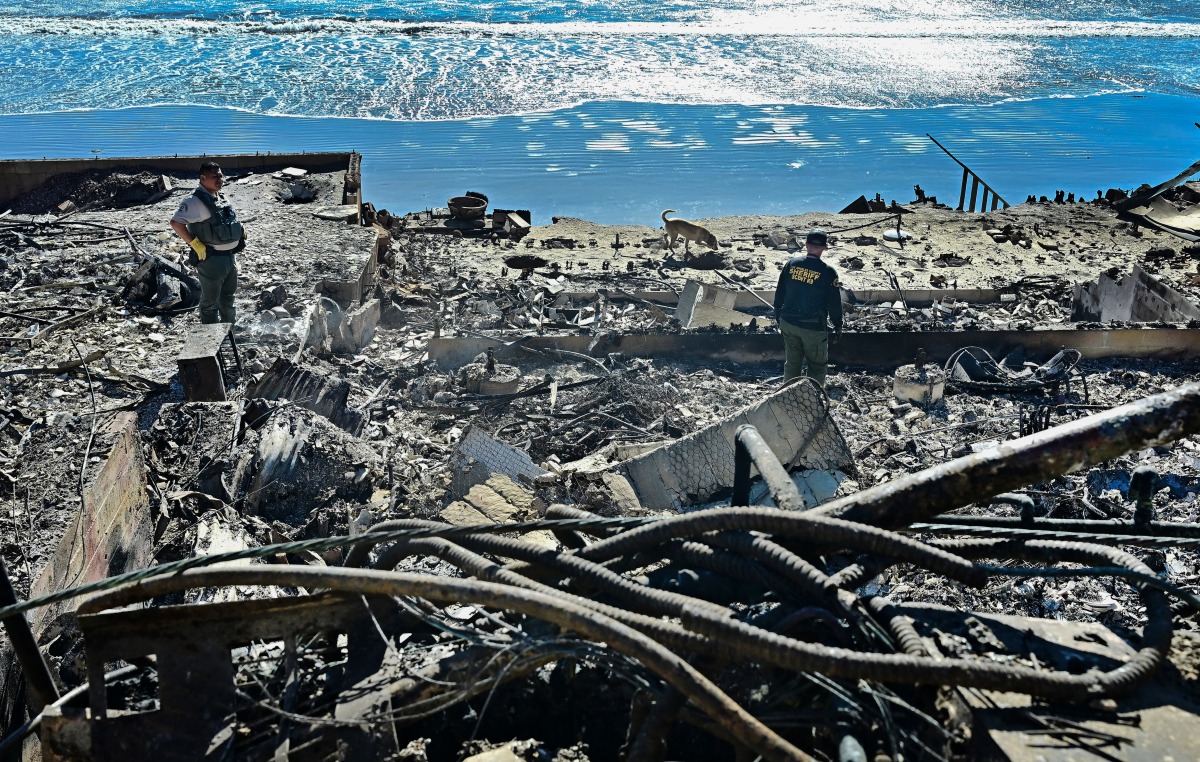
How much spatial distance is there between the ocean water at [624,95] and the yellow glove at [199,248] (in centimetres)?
1099

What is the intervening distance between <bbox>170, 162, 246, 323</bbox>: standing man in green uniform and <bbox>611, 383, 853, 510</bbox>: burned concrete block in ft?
14.8

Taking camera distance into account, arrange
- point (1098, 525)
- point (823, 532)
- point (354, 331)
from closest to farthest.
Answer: point (823, 532) → point (1098, 525) → point (354, 331)

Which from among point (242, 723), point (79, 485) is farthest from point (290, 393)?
point (242, 723)

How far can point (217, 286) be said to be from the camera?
29.2ft

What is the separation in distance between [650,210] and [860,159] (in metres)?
7.77

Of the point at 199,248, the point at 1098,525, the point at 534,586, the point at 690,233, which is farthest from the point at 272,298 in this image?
the point at 1098,525

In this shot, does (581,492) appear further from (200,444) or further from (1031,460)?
(1031,460)

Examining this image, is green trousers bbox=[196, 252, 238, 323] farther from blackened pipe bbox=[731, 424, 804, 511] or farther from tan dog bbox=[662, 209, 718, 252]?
tan dog bbox=[662, 209, 718, 252]

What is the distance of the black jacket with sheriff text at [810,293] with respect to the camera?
324 inches

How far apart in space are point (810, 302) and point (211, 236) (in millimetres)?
5636

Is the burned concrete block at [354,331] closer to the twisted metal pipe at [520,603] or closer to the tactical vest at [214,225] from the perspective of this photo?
the tactical vest at [214,225]

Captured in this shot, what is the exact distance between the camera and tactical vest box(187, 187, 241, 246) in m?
8.37

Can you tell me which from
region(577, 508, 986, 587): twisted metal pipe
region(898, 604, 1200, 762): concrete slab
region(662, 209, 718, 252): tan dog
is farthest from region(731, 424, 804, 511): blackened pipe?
region(662, 209, 718, 252): tan dog

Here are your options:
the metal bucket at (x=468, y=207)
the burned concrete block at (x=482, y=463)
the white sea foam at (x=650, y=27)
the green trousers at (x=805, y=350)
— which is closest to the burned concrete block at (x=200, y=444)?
the burned concrete block at (x=482, y=463)
